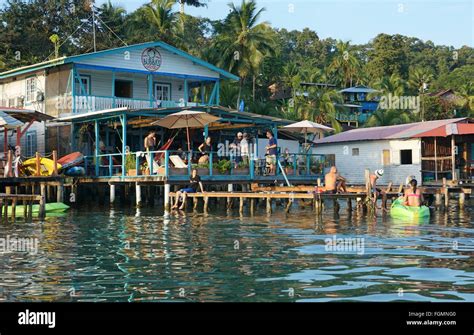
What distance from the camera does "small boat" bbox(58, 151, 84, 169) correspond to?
2815cm

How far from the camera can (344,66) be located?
74.5m

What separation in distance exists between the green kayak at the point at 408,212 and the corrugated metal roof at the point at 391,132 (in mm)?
15140

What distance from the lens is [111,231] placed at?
59.6ft

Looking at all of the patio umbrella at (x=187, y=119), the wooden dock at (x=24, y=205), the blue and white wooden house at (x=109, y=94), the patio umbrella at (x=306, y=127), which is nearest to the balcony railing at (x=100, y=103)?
the blue and white wooden house at (x=109, y=94)

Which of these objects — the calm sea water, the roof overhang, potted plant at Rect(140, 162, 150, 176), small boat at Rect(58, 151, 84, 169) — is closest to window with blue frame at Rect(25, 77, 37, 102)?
the roof overhang

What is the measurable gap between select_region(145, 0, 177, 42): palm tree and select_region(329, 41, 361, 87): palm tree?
978 inches

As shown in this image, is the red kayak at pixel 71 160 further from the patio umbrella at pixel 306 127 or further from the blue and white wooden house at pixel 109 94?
the patio umbrella at pixel 306 127

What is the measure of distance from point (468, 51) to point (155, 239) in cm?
9409

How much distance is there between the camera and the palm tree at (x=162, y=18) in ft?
162

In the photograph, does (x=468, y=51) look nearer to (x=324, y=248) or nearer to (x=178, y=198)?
(x=178, y=198)

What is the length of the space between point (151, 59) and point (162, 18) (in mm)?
16909

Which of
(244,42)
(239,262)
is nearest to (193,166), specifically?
(239,262)

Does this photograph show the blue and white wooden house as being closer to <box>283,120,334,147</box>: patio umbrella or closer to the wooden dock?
<box>283,120,334,147</box>: patio umbrella

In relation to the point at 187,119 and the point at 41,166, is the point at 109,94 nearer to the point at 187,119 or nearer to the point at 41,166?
the point at 41,166
